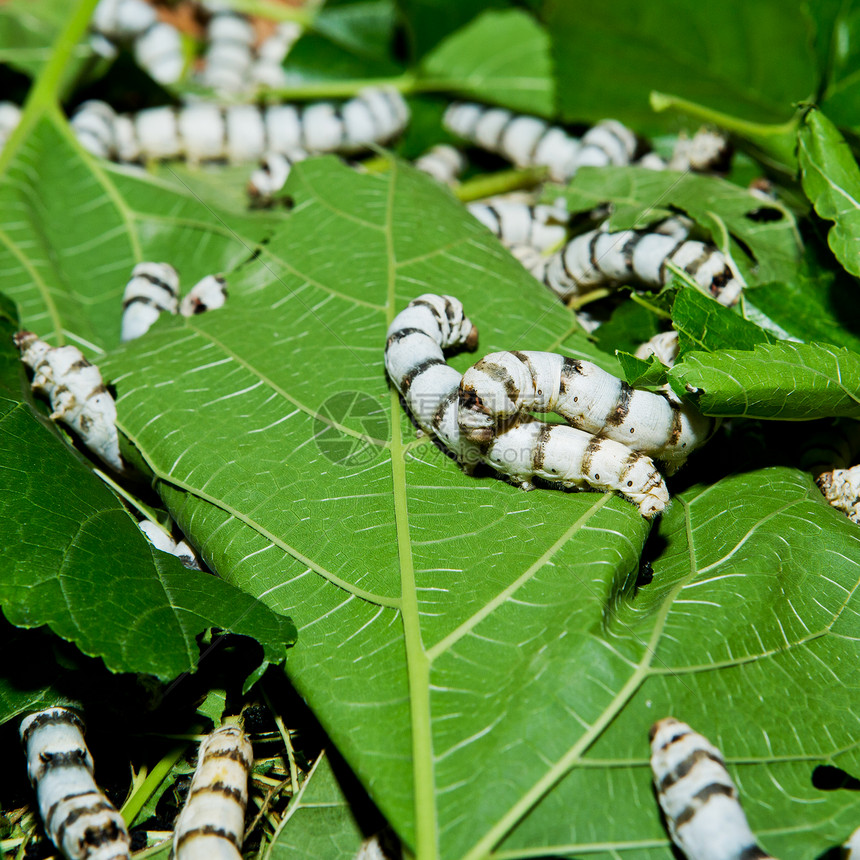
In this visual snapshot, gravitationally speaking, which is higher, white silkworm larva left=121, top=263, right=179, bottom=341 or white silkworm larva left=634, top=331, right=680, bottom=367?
white silkworm larva left=634, top=331, right=680, bottom=367

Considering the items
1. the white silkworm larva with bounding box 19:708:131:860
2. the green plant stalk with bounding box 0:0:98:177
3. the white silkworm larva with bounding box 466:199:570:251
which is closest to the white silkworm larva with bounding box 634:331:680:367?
the white silkworm larva with bounding box 466:199:570:251

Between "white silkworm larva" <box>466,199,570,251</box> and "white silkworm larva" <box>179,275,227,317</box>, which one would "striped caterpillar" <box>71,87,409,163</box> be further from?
"white silkworm larva" <box>179,275,227,317</box>

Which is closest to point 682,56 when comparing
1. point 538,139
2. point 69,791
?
point 538,139

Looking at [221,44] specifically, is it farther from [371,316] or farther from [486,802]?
[486,802]

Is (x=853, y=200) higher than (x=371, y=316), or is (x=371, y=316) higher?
(x=853, y=200)

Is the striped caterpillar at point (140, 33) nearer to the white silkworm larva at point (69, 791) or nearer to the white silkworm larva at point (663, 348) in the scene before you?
the white silkworm larva at point (663, 348)

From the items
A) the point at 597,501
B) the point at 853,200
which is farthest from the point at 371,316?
the point at 853,200

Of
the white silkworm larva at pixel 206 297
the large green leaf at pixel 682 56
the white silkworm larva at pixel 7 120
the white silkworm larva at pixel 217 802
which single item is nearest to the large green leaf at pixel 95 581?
the white silkworm larva at pixel 217 802
